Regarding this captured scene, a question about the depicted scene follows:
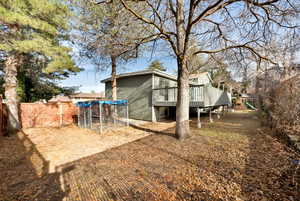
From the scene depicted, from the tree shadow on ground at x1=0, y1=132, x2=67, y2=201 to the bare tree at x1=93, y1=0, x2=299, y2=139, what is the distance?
4.65 m

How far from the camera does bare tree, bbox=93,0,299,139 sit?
17.1 ft

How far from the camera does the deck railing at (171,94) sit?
8.80m

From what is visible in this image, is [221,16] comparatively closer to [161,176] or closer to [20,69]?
[161,176]

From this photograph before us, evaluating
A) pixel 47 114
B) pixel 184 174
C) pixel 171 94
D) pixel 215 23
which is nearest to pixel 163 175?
pixel 184 174

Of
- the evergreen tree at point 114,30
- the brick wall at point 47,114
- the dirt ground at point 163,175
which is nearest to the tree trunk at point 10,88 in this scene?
the brick wall at point 47,114

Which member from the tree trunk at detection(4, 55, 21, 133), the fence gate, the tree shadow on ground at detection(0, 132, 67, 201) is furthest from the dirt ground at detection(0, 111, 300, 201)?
the tree trunk at detection(4, 55, 21, 133)

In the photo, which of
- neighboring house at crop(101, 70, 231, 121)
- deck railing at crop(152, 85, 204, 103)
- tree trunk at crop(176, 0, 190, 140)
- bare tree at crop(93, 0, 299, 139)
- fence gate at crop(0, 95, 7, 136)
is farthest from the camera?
neighboring house at crop(101, 70, 231, 121)

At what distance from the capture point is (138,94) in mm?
11734

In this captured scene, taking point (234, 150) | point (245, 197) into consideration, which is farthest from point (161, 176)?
point (234, 150)

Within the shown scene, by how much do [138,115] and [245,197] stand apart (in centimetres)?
985

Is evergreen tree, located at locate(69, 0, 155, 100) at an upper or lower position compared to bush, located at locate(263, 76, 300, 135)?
upper

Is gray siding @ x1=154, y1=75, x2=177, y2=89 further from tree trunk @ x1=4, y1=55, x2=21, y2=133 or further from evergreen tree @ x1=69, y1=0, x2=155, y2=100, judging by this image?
tree trunk @ x1=4, y1=55, x2=21, y2=133

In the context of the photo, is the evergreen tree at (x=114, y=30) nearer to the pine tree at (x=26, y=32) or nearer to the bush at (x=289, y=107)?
the pine tree at (x=26, y=32)

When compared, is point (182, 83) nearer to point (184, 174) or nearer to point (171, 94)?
point (184, 174)
